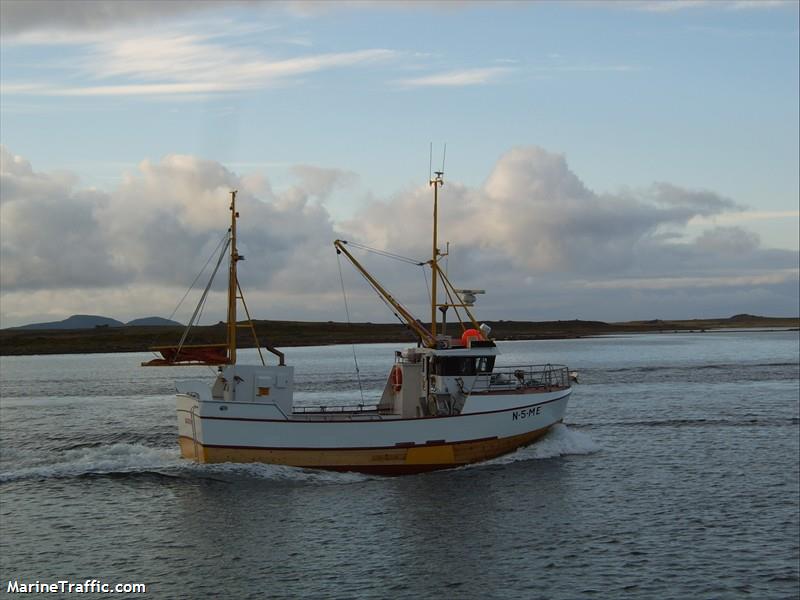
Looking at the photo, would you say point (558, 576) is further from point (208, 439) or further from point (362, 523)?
point (208, 439)

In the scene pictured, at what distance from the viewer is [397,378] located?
33.2 metres

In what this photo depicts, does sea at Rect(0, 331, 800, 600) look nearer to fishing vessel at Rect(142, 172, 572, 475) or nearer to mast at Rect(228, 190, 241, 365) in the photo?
fishing vessel at Rect(142, 172, 572, 475)

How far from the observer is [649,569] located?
A: 19891mm

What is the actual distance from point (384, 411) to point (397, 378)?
145 centimetres

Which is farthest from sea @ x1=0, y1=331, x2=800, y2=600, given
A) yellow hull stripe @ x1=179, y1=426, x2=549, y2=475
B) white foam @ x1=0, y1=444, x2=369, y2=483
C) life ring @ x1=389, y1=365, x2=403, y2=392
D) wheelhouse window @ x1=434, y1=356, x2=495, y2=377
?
life ring @ x1=389, y1=365, x2=403, y2=392

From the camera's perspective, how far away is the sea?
63.2ft

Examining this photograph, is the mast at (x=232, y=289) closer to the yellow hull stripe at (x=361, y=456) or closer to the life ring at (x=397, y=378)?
the yellow hull stripe at (x=361, y=456)

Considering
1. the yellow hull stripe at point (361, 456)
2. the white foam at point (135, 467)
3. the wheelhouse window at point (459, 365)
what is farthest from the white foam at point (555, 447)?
the white foam at point (135, 467)

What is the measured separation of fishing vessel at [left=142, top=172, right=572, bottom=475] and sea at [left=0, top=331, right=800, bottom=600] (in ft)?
2.18

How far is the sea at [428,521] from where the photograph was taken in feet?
63.2

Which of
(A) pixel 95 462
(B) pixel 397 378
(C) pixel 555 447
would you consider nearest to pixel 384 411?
(B) pixel 397 378

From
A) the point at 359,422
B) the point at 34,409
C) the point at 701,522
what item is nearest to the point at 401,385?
the point at 359,422

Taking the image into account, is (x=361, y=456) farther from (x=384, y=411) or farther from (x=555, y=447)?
(x=555, y=447)

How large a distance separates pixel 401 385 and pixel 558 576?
14201 mm
